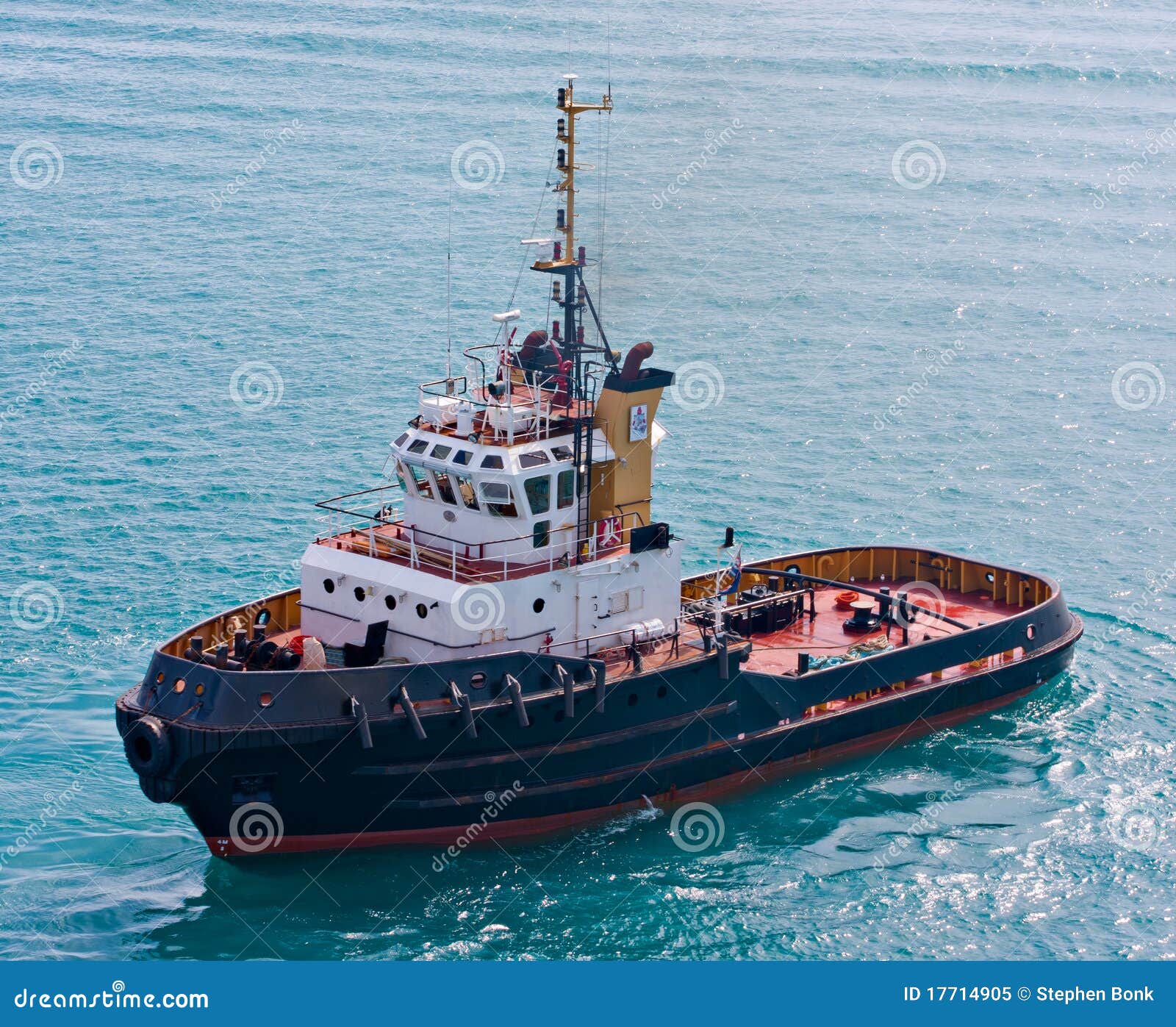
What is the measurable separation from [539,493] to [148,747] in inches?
296

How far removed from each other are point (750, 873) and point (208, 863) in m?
8.81

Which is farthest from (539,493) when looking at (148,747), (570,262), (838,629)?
(838,629)

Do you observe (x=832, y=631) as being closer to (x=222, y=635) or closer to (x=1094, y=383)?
(x=222, y=635)

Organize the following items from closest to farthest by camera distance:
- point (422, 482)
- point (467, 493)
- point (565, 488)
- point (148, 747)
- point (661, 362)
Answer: point (148, 747) < point (467, 493) < point (565, 488) < point (422, 482) < point (661, 362)

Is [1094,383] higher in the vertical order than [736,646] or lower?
higher

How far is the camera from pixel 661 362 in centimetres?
4616

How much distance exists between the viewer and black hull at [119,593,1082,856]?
24.6 meters

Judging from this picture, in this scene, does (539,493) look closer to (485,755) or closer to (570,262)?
(570,262)

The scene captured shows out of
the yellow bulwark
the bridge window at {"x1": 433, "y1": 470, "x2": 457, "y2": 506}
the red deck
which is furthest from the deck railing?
the red deck

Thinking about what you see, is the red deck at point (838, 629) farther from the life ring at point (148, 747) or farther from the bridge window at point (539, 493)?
the life ring at point (148, 747)

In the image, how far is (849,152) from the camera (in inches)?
2425

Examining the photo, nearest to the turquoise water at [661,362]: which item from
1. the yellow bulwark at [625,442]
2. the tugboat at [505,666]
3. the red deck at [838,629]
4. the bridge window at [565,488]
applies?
the tugboat at [505,666]

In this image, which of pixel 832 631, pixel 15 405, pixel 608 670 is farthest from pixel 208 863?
pixel 15 405

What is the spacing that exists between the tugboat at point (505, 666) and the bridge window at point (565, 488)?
4cm
